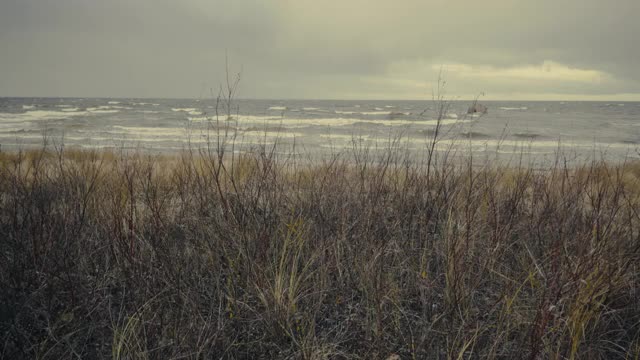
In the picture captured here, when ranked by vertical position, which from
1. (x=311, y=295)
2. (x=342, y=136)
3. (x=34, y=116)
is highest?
(x=34, y=116)

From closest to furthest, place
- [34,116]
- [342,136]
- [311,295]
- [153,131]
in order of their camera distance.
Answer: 1. [311,295]
2. [342,136]
3. [153,131]
4. [34,116]

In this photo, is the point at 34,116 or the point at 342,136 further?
the point at 34,116

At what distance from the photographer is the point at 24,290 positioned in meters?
2.36

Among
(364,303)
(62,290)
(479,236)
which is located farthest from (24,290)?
(479,236)

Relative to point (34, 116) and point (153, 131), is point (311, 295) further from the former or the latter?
point (34, 116)

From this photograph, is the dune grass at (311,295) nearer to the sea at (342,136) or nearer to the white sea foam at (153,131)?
the sea at (342,136)

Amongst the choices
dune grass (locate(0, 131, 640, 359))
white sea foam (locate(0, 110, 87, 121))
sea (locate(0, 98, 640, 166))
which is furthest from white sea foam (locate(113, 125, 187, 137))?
dune grass (locate(0, 131, 640, 359))

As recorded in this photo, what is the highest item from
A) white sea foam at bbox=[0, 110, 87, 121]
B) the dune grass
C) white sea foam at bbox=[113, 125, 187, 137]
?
white sea foam at bbox=[0, 110, 87, 121]

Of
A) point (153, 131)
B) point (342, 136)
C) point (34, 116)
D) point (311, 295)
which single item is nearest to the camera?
point (311, 295)

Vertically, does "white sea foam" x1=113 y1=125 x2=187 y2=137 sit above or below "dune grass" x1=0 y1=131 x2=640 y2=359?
above

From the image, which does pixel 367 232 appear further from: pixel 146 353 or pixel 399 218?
pixel 146 353

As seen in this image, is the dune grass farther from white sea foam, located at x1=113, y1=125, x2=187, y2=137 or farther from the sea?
white sea foam, located at x1=113, y1=125, x2=187, y2=137

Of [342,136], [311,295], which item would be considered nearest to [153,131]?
[342,136]

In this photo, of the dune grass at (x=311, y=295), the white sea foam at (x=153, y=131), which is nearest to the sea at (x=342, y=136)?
the white sea foam at (x=153, y=131)
